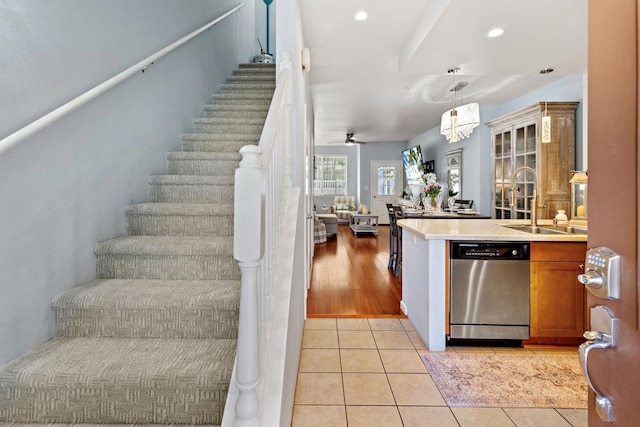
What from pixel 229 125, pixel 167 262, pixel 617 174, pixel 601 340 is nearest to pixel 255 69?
pixel 229 125

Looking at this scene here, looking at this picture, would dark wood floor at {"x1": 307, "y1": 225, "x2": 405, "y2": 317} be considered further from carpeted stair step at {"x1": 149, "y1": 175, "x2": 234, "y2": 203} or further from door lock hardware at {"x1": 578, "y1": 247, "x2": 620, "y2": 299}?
door lock hardware at {"x1": 578, "y1": 247, "x2": 620, "y2": 299}

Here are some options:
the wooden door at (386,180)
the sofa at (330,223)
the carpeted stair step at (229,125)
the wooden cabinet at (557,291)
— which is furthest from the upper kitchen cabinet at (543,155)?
the wooden door at (386,180)

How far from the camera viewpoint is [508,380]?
2.21 metres

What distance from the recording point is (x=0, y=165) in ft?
4.00

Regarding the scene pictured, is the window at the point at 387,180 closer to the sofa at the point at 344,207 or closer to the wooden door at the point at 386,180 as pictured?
the wooden door at the point at 386,180

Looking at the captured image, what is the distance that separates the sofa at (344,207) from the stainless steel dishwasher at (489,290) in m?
7.79

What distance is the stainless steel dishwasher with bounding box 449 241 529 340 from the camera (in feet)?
8.53

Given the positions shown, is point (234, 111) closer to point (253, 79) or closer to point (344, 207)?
point (253, 79)

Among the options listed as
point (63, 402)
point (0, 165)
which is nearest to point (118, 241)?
point (0, 165)

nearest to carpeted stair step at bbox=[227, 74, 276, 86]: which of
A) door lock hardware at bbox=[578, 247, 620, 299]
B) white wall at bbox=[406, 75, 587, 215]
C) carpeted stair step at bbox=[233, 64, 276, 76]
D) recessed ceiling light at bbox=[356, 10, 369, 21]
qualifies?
carpeted stair step at bbox=[233, 64, 276, 76]

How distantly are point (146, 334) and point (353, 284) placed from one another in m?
3.08

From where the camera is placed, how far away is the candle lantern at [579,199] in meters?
2.96

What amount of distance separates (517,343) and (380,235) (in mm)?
6073

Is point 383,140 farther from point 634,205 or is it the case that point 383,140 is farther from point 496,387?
point 634,205
